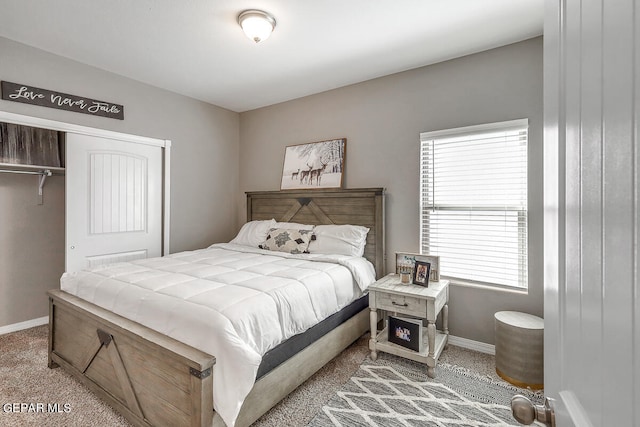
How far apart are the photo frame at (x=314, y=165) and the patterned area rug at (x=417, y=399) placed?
202cm

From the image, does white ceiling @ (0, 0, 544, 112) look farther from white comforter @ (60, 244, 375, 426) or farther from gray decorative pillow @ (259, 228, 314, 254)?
white comforter @ (60, 244, 375, 426)

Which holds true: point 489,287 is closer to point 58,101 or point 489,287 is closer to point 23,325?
point 58,101

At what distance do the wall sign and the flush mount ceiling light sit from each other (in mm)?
1897

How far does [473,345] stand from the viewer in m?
2.72

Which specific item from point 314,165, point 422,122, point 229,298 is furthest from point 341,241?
point 229,298

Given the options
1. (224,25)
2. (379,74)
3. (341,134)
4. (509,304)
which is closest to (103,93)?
(224,25)

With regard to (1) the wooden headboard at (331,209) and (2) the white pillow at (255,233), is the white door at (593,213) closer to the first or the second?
(1) the wooden headboard at (331,209)

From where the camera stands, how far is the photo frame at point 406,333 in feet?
7.70

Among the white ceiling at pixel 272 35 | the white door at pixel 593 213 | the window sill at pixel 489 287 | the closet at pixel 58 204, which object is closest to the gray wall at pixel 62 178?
the closet at pixel 58 204

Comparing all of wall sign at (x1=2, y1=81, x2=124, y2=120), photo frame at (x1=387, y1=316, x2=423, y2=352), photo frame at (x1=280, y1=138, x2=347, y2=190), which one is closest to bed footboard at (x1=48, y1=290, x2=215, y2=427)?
photo frame at (x1=387, y1=316, x2=423, y2=352)

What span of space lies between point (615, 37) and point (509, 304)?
2721 millimetres

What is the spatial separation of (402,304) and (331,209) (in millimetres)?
1444

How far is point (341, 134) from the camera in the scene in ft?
11.7

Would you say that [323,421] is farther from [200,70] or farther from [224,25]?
[200,70]
